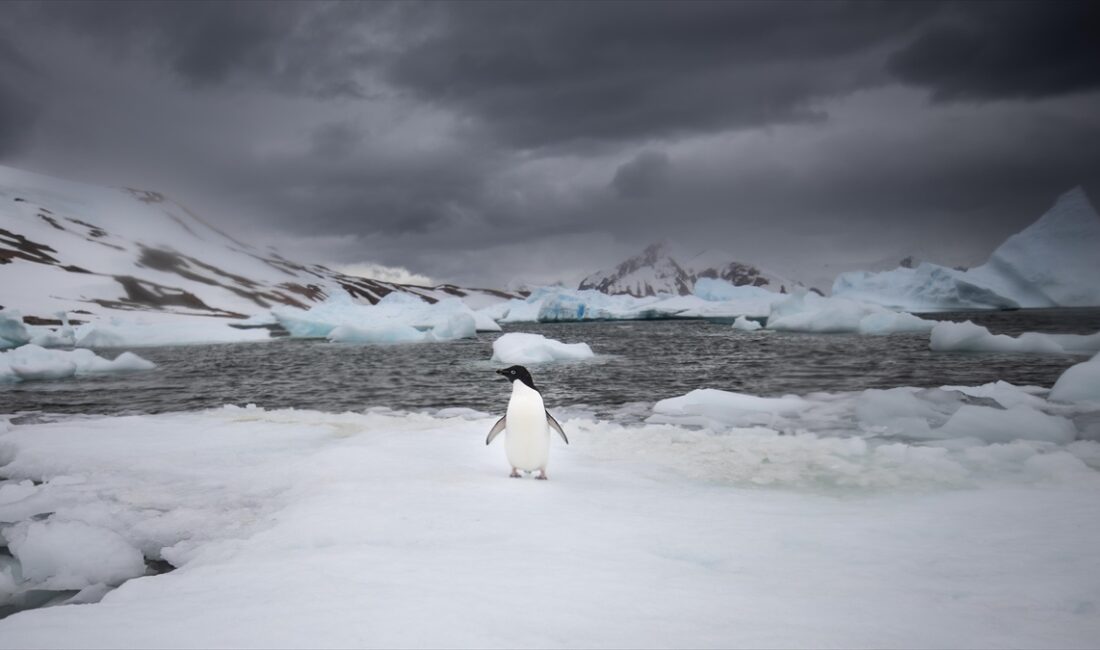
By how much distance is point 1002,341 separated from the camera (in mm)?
22781

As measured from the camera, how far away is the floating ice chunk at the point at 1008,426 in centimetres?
786

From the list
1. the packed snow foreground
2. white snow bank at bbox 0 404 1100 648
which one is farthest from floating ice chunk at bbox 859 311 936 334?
white snow bank at bbox 0 404 1100 648

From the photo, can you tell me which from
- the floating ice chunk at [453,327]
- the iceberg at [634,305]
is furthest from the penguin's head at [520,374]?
the iceberg at [634,305]

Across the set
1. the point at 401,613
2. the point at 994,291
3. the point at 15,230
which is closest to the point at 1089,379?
the point at 401,613

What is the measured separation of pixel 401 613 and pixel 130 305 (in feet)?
354

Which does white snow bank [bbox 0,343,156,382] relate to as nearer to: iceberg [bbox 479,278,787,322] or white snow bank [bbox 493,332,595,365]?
white snow bank [bbox 493,332,595,365]

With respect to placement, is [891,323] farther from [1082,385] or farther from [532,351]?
[1082,385]

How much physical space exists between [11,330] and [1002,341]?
5104cm

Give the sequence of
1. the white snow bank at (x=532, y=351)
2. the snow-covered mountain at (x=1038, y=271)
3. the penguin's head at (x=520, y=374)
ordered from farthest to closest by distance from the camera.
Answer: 1. the snow-covered mountain at (x=1038, y=271)
2. the white snow bank at (x=532, y=351)
3. the penguin's head at (x=520, y=374)

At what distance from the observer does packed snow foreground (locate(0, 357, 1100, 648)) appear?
2.74 m

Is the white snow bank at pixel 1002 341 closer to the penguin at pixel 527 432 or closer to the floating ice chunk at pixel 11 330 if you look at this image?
the penguin at pixel 527 432

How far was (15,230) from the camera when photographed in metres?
114

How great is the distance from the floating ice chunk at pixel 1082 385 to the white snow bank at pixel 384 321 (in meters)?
36.7

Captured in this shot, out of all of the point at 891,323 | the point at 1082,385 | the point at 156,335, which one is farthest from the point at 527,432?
the point at 156,335
